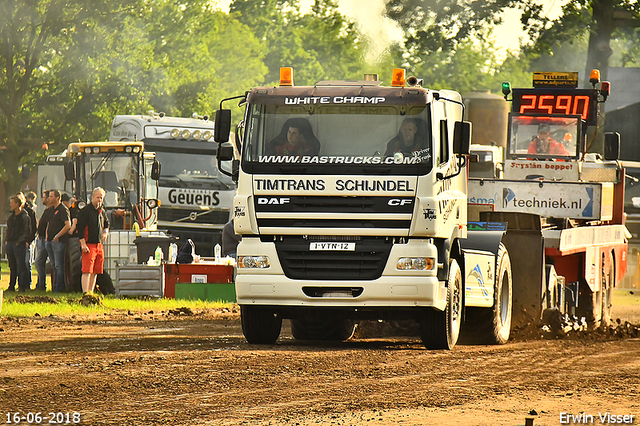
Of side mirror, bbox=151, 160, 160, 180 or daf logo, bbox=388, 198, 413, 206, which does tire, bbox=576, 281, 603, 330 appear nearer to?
daf logo, bbox=388, 198, 413, 206

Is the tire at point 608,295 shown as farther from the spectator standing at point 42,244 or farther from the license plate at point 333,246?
the spectator standing at point 42,244

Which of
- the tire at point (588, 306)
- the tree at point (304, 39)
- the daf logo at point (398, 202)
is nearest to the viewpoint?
the daf logo at point (398, 202)

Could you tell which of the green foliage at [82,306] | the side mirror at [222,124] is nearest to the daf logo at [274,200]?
the side mirror at [222,124]

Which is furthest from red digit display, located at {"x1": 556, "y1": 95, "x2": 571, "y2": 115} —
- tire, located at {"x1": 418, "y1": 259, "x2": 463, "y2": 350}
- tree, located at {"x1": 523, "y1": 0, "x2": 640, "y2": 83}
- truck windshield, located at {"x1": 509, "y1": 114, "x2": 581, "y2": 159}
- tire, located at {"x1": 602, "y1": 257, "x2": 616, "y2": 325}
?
tree, located at {"x1": 523, "y1": 0, "x2": 640, "y2": 83}

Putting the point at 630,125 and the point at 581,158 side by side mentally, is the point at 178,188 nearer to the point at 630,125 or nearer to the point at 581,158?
the point at 581,158

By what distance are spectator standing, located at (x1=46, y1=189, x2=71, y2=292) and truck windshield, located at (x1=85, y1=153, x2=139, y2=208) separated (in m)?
3.32

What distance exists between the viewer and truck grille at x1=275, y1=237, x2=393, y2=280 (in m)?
12.0

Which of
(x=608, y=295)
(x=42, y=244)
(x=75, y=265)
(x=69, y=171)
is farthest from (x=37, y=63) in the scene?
(x=608, y=295)

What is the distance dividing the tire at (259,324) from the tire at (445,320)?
172 centimetres

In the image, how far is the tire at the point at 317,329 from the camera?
1450 centimetres

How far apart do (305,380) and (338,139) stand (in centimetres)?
309

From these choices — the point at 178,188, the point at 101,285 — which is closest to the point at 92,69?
the point at 178,188

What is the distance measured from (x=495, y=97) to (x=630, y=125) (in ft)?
30.3

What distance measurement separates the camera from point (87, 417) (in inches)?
313
